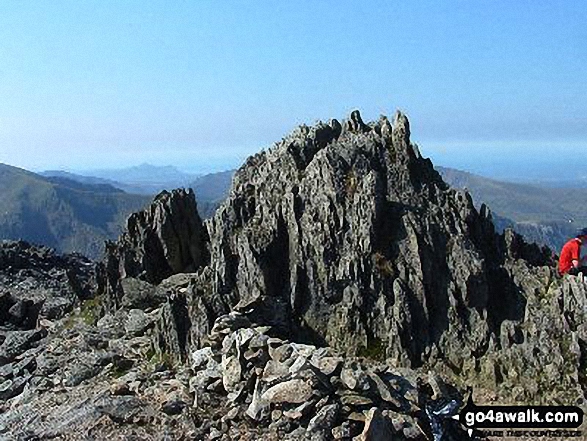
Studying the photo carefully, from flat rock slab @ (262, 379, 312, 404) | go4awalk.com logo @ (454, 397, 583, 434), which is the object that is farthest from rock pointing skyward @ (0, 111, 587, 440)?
go4awalk.com logo @ (454, 397, 583, 434)

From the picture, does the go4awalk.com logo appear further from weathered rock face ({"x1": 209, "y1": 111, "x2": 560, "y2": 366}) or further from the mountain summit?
weathered rock face ({"x1": 209, "y1": 111, "x2": 560, "y2": 366})

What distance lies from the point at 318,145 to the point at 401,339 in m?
15.1

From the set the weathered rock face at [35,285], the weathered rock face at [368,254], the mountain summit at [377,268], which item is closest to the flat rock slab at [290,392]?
the mountain summit at [377,268]

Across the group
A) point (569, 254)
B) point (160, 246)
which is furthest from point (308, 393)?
point (160, 246)

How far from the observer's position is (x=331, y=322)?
3656cm

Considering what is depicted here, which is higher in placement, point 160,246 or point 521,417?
point 160,246

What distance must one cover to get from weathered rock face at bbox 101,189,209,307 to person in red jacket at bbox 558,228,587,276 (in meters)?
26.5

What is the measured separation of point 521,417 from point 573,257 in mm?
9954

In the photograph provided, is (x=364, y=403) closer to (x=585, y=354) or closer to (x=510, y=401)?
(x=510, y=401)

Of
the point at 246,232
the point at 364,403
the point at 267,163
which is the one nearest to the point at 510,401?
the point at 364,403

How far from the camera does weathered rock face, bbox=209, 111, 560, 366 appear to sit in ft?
117

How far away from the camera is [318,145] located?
142 feet

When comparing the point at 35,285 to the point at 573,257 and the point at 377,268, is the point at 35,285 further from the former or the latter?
the point at 573,257

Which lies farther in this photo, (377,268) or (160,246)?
(160,246)
